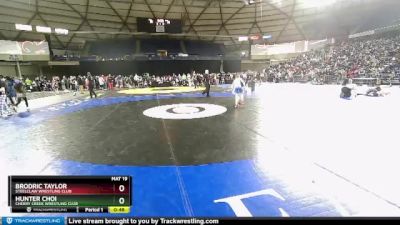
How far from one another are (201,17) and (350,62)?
18814 mm

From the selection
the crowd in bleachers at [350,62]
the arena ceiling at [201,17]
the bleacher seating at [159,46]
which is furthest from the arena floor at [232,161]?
the bleacher seating at [159,46]

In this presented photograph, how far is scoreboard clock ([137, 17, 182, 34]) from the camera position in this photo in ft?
Answer: 90.2

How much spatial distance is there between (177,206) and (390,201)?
1.99 m

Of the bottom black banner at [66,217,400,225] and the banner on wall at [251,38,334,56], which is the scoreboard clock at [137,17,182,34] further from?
the bottom black banner at [66,217,400,225]

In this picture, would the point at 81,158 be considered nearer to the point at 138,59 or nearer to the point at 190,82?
the point at 190,82

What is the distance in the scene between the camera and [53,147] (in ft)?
14.0

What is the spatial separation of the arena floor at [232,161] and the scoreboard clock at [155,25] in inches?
917

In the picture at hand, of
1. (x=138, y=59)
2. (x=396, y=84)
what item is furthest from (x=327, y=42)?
(x=138, y=59)

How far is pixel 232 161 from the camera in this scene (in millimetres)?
3438

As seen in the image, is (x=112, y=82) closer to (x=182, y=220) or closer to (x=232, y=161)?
(x=232, y=161)

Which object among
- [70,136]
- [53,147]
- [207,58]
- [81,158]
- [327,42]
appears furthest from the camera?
[207,58]

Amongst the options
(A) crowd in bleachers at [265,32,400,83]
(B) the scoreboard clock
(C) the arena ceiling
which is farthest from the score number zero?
(B) the scoreboard clock
